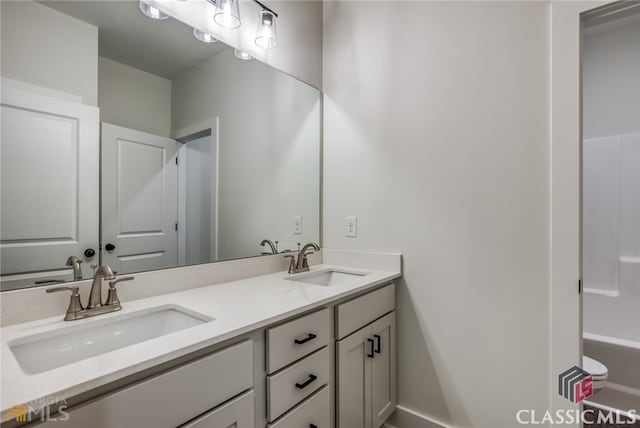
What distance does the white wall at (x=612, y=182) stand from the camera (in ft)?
7.21

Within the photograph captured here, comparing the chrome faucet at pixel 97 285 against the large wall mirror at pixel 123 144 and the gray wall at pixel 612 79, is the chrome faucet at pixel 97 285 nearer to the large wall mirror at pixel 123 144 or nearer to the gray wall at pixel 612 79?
the large wall mirror at pixel 123 144

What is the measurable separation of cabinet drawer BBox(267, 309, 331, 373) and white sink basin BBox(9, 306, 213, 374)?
8.6 inches

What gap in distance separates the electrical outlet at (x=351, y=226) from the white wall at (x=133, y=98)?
105 centimetres

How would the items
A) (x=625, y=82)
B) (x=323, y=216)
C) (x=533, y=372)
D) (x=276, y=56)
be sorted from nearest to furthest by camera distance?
(x=533, y=372) < (x=276, y=56) < (x=323, y=216) < (x=625, y=82)

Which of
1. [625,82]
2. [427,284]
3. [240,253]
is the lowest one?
[427,284]

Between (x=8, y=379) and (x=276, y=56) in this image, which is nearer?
(x=8, y=379)

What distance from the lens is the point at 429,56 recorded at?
1.53 metres

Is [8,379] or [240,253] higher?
[240,253]

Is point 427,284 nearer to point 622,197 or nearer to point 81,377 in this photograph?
point 81,377

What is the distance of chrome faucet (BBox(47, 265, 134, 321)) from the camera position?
0.89 m

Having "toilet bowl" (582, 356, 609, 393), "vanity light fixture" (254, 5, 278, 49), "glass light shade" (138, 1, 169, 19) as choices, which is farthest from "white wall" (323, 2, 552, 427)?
"glass light shade" (138, 1, 169, 19)

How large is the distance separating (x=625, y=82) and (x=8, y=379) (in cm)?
351

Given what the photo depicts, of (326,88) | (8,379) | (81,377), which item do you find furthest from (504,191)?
(8,379)

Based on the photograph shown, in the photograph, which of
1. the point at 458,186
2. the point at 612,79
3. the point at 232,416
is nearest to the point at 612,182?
the point at 612,79
